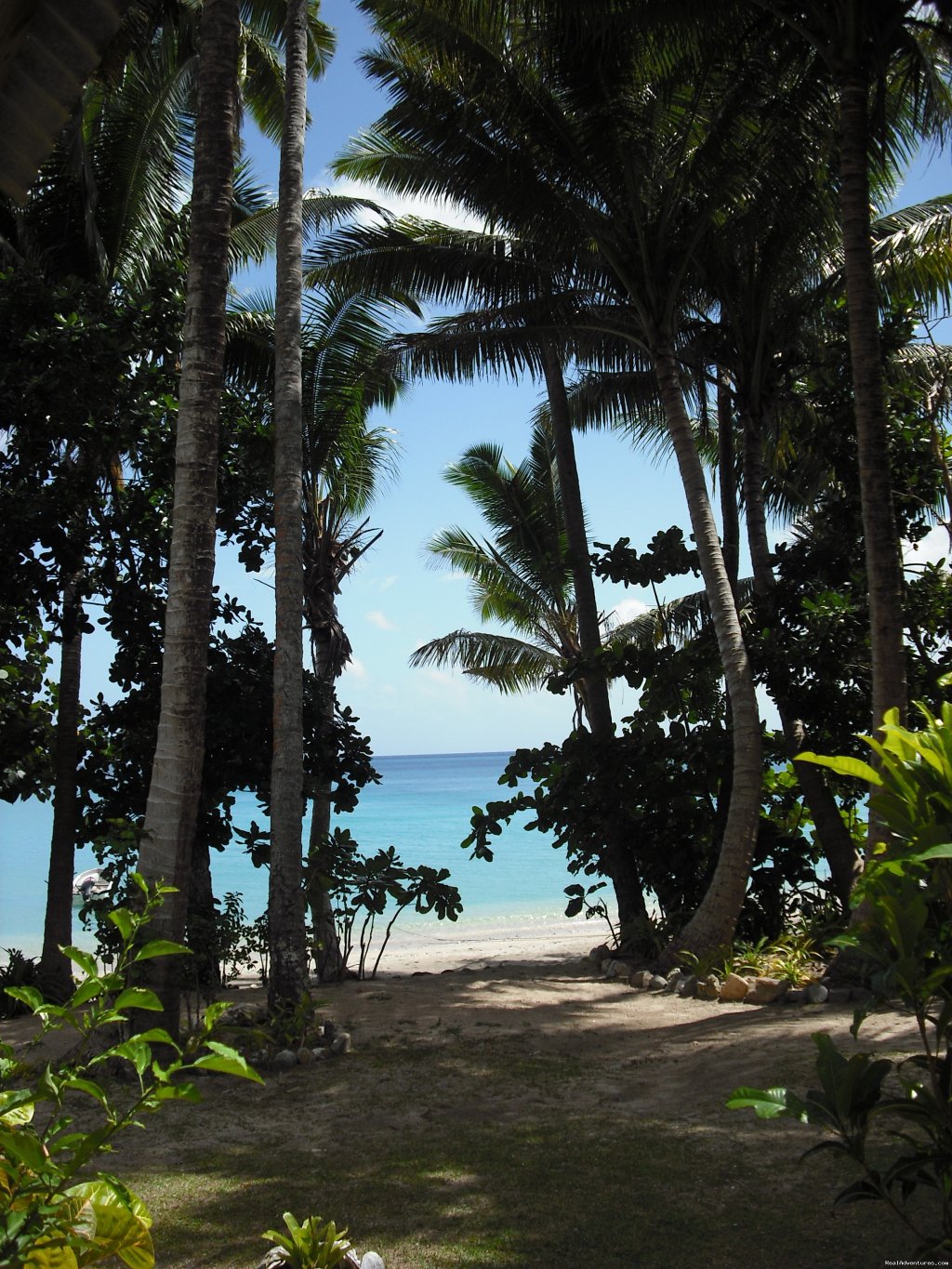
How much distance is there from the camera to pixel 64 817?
9.76 metres

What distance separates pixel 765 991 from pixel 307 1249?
5.88 m

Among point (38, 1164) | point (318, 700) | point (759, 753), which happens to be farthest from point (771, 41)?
point (38, 1164)

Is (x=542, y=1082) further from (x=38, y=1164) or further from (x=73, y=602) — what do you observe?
(x=73, y=602)

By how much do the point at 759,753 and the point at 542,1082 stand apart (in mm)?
4052

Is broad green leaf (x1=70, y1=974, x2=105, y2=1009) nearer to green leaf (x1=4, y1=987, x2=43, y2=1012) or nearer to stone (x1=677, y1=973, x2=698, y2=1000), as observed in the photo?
green leaf (x1=4, y1=987, x2=43, y2=1012)

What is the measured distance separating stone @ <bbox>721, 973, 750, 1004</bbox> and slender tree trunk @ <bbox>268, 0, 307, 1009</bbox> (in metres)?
3.50

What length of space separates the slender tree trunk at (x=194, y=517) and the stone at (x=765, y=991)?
453 cm

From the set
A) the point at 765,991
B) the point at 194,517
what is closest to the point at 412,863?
the point at 765,991

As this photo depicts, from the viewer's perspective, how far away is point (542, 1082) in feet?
20.9

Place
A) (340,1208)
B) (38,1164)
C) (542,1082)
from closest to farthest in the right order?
1. (38,1164)
2. (340,1208)
3. (542,1082)

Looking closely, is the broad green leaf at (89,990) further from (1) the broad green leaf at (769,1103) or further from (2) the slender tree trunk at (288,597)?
(2) the slender tree trunk at (288,597)

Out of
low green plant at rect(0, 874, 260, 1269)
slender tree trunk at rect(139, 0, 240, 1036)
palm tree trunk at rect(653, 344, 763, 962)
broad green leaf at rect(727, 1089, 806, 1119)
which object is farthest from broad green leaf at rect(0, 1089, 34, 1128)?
palm tree trunk at rect(653, 344, 763, 962)

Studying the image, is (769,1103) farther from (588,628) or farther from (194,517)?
(588,628)

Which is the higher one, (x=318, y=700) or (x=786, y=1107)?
(x=318, y=700)
